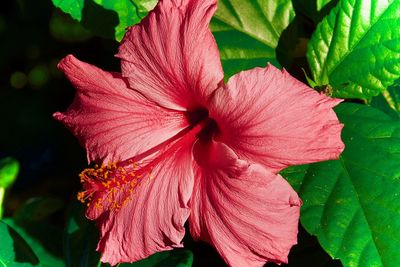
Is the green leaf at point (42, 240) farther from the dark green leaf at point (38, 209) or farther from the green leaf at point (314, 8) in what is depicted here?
the green leaf at point (314, 8)

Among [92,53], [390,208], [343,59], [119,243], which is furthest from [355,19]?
[92,53]

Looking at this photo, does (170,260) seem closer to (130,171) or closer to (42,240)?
(130,171)

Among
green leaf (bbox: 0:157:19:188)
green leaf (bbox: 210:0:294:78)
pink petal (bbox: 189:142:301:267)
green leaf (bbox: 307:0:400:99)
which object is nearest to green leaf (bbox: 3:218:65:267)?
green leaf (bbox: 0:157:19:188)

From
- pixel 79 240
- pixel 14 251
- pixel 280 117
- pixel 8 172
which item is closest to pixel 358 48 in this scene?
pixel 280 117

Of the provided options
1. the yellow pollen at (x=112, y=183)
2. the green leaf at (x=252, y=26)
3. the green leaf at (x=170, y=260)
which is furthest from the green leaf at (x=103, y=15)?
the green leaf at (x=170, y=260)

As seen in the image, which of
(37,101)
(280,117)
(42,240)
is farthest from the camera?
(37,101)

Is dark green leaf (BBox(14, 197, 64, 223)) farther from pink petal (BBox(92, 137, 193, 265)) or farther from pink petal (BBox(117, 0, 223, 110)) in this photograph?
pink petal (BBox(117, 0, 223, 110))

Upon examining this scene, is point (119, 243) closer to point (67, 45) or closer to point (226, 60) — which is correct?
point (226, 60)
